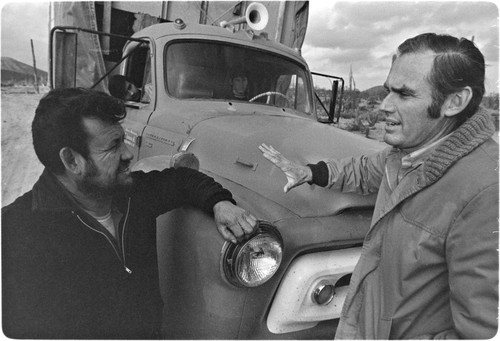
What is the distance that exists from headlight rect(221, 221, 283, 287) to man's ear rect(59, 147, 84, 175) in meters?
0.61

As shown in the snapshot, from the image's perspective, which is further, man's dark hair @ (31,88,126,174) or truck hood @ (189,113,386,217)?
truck hood @ (189,113,386,217)

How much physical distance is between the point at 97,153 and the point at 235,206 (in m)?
0.55

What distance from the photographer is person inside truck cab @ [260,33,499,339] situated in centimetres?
103

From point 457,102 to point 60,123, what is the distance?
1313 millimetres

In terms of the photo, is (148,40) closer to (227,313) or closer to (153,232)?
(153,232)

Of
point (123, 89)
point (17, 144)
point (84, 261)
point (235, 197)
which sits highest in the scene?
point (123, 89)

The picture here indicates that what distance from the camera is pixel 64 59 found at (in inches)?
84.4

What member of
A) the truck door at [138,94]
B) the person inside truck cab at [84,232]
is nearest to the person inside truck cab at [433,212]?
the person inside truck cab at [84,232]

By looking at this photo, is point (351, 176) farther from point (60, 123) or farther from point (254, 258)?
point (60, 123)

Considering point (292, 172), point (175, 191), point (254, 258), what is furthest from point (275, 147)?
point (254, 258)

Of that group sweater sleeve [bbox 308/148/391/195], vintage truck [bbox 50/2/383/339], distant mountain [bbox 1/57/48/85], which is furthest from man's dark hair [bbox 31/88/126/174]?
sweater sleeve [bbox 308/148/391/195]

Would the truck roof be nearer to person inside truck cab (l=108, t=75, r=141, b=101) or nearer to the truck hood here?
person inside truck cab (l=108, t=75, r=141, b=101)

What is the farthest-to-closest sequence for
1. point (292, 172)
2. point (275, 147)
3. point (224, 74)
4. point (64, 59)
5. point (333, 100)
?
point (333, 100)
point (224, 74)
point (64, 59)
point (275, 147)
point (292, 172)

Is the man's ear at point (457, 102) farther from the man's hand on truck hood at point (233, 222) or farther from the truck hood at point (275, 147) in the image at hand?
the man's hand on truck hood at point (233, 222)
